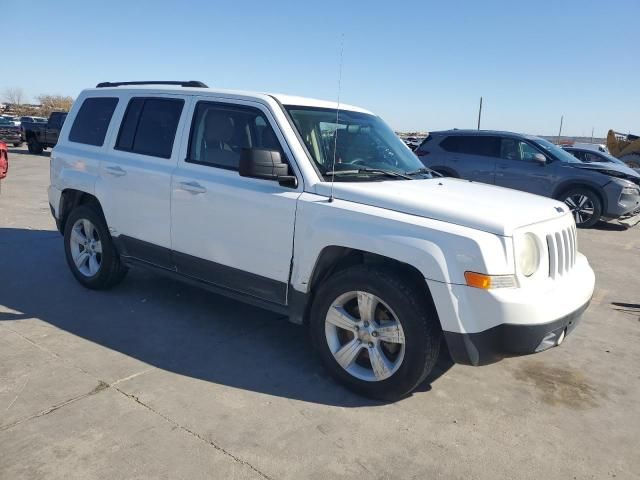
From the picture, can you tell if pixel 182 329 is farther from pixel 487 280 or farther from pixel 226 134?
pixel 487 280

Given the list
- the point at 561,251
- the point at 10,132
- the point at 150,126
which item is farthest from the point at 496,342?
the point at 10,132

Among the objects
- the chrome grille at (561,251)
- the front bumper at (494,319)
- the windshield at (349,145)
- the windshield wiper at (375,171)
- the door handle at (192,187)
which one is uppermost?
the windshield at (349,145)

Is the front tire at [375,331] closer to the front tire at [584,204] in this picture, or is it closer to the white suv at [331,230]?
the white suv at [331,230]

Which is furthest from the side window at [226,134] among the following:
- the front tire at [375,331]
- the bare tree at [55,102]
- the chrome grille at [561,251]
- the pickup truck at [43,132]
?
the bare tree at [55,102]

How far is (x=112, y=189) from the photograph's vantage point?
4.92 m

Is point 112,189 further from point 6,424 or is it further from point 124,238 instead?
point 6,424

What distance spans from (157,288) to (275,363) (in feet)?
7.15

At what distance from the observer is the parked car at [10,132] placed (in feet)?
85.5

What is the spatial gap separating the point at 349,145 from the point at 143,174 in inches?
73.3

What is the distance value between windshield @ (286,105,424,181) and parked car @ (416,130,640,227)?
6.97 m

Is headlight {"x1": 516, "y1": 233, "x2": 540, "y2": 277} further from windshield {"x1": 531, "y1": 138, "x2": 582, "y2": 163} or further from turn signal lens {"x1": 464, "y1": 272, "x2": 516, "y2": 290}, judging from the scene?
windshield {"x1": 531, "y1": 138, "x2": 582, "y2": 163}

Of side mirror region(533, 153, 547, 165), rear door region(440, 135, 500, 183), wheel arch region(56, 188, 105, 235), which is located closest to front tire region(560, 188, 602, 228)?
side mirror region(533, 153, 547, 165)

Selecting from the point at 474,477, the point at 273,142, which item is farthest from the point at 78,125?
the point at 474,477

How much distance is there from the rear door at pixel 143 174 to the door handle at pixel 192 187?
19 cm
